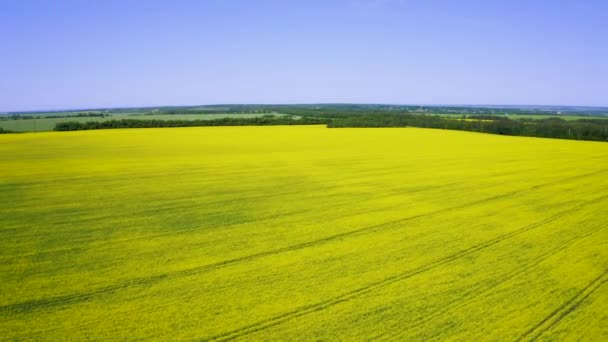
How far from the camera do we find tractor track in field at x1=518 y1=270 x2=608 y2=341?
5.69 m

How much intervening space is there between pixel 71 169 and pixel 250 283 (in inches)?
779

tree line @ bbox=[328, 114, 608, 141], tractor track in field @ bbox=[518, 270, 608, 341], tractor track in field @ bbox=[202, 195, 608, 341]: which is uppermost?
tree line @ bbox=[328, 114, 608, 141]

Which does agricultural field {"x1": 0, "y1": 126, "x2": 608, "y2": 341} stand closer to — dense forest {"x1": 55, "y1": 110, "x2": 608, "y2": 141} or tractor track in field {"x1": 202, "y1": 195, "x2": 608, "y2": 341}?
tractor track in field {"x1": 202, "y1": 195, "x2": 608, "y2": 341}

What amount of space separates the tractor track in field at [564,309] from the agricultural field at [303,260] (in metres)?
0.04

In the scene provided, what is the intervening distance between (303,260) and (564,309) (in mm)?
4849

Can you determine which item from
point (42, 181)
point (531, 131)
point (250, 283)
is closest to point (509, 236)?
point (250, 283)

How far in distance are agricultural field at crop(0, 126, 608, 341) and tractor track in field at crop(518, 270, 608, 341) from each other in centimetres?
4

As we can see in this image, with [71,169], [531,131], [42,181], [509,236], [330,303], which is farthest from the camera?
[531,131]

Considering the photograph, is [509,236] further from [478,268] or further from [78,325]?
[78,325]

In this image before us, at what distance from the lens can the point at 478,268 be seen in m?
8.02

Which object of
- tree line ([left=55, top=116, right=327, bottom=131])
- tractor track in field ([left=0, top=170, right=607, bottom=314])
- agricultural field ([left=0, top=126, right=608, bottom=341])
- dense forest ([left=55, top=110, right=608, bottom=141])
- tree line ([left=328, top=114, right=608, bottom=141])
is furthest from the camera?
→ tree line ([left=55, top=116, right=327, bottom=131])

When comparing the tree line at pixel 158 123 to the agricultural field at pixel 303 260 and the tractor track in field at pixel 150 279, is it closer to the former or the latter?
the agricultural field at pixel 303 260

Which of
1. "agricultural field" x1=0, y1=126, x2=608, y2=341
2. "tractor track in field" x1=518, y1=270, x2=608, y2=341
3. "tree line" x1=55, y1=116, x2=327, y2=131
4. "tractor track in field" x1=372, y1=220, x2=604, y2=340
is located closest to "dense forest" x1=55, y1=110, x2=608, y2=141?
"tree line" x1=55, y1=116, x2=327, y2=131

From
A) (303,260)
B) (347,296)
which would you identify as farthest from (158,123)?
(347,296)
